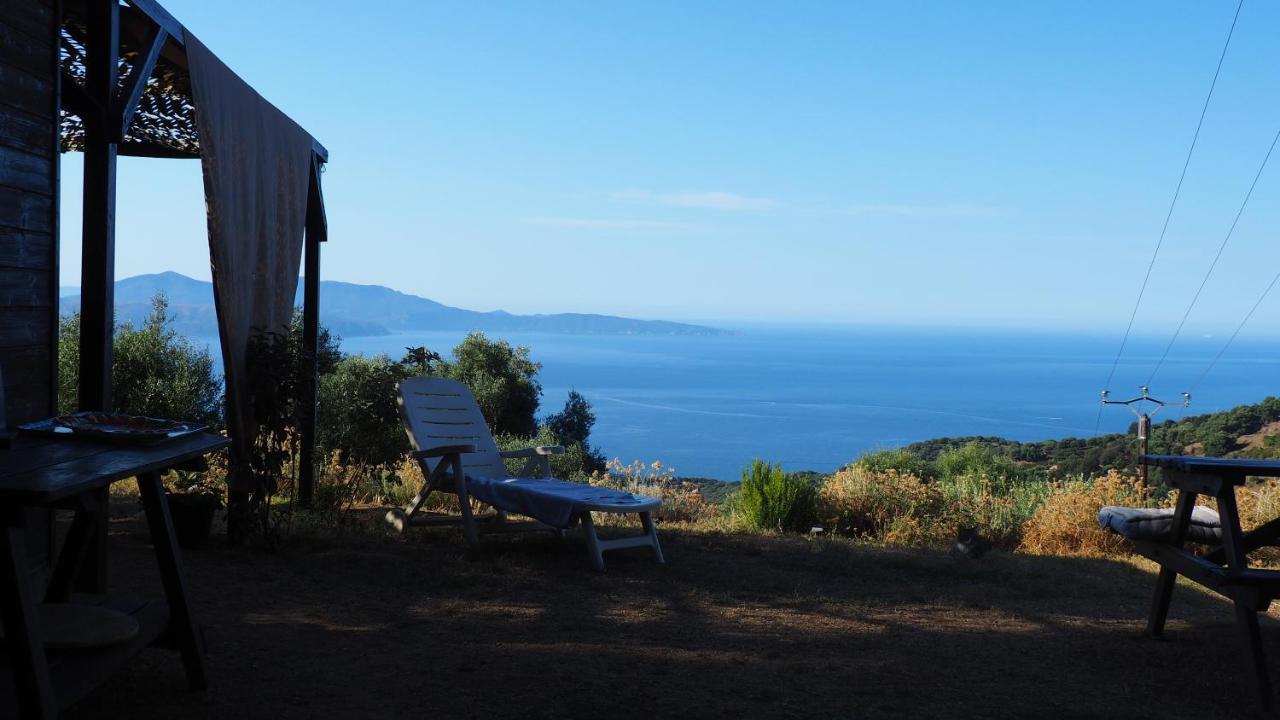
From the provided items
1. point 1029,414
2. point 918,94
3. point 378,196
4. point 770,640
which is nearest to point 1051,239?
point 1029,414

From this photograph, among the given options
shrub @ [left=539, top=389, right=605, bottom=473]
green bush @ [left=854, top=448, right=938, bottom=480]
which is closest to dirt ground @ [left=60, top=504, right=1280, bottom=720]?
green bush @ [left=854, top=448, right=938, bottom=480]

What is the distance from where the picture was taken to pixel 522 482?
564cm

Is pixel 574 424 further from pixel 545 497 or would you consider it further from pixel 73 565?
pixel 73 565

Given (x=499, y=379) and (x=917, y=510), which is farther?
(x=499, y=379)

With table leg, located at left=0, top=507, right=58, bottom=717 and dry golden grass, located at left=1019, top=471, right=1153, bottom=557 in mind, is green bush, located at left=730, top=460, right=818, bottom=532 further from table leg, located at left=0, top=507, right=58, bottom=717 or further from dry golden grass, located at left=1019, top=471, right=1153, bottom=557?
table leg, located at left=0, top=507, right=58, bottom=717

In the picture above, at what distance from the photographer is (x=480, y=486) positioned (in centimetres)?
562

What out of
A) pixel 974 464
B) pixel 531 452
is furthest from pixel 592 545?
pixel 974 464

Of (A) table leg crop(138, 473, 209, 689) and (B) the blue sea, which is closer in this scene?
(A) table leg crop(138, 473, 209, 689)

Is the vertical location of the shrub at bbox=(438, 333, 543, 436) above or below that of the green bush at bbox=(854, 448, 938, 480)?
above

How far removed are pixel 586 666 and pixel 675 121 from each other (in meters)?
22.9

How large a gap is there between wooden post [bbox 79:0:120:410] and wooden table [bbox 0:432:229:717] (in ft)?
2.09

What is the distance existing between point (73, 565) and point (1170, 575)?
380 cm

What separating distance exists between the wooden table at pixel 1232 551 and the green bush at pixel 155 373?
797 cm

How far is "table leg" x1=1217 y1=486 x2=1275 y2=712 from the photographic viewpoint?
9.92ft
